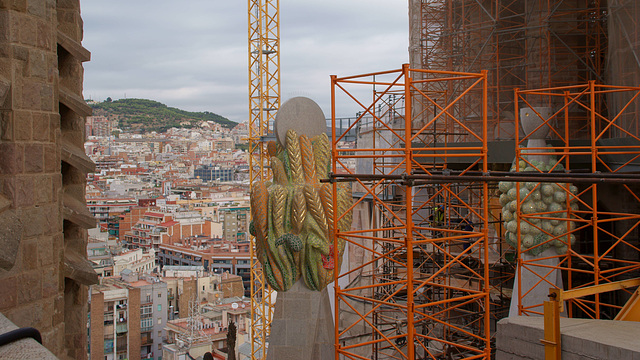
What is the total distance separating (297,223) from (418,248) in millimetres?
9091

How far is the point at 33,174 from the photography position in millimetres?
3592

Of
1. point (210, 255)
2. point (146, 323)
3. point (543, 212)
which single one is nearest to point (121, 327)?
point (146, 323)

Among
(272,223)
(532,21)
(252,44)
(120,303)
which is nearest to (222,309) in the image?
(120,303)

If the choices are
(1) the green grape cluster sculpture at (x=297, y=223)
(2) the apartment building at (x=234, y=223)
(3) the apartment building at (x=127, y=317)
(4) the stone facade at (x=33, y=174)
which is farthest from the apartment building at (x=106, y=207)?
(4) the stone facade at (x=33, y=174)

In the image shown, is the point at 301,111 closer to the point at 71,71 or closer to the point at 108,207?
the point at 71,71

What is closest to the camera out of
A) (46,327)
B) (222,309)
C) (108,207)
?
(46,327)

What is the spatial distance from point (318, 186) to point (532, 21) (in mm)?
11270

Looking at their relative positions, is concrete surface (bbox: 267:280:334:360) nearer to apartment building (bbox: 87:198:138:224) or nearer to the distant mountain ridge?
apartment building (bbox: 87:198:138:224)

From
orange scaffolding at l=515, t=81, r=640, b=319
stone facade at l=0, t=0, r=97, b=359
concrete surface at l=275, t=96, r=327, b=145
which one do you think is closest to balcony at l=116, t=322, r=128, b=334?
orange scaffolding at l=515, t=81, r=640, b=319

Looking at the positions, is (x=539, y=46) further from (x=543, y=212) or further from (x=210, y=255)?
(x=210, y=255)

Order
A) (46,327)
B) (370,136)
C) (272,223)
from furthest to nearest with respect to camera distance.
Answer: (370,136) → (272,223) → (46,327)

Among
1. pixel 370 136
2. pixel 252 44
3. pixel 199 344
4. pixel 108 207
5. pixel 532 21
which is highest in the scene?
pixel 252 44

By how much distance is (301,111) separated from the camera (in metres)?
10.2

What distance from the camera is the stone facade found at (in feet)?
11.2
